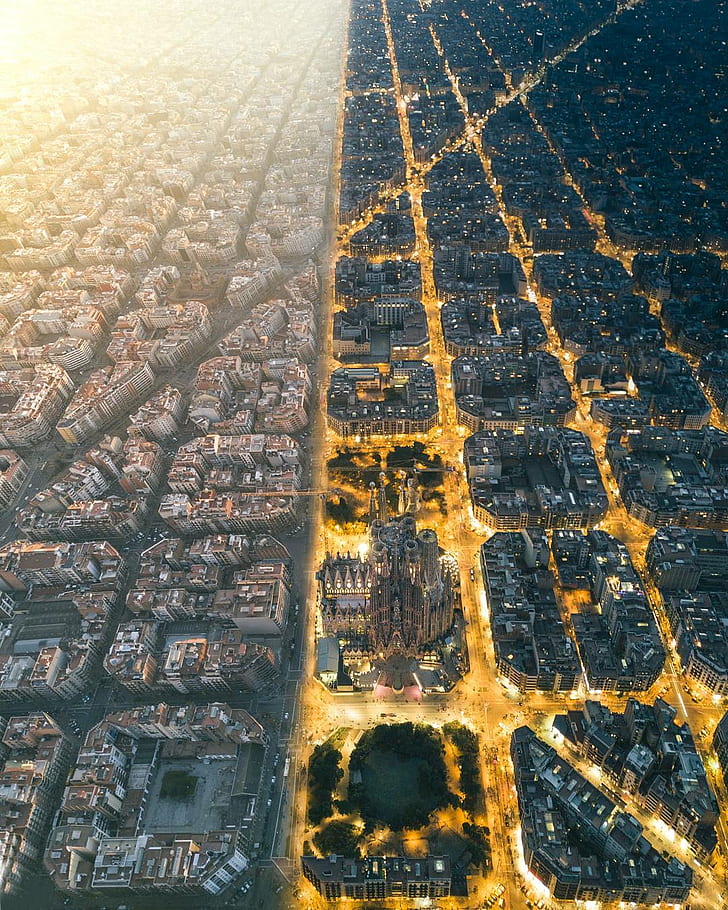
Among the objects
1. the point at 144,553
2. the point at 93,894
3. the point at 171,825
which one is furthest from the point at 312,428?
the point at 93,894

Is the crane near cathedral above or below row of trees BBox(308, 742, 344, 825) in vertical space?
above

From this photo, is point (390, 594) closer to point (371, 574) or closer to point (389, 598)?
point (389, 598)

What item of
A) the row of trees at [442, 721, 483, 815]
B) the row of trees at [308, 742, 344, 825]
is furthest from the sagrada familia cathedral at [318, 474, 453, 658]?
the row of trees at [308, 742, 344, 825]

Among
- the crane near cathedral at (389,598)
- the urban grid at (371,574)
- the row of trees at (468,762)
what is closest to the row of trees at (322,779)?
the urban grid at (371,574)

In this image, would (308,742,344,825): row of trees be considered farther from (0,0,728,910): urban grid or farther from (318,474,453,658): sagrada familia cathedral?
(318,474,453,658): sagrada familia cathedral

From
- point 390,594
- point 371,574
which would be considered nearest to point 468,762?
point 390,594

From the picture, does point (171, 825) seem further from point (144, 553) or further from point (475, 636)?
point (475, 636)
